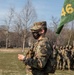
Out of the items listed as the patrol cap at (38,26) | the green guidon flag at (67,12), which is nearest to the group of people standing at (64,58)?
the green guidon flag at (67,12)

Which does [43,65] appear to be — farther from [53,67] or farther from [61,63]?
[61,63]

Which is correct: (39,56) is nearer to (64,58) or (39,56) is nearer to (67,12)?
(67,12)

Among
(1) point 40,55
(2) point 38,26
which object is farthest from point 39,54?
(2) point 38,26

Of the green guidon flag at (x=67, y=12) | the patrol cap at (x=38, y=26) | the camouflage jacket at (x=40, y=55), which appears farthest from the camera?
the green guidon flag at (x=67, y=12)

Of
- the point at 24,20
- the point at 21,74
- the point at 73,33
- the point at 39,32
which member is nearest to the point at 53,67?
the point at 39,32

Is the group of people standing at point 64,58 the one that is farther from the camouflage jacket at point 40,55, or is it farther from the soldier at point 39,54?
the camouflage jacket at point 40,55

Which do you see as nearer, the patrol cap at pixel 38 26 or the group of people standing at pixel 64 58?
the patrol cap at pixel 38 26

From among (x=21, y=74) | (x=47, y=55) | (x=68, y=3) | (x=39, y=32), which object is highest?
(x=68, y=3)

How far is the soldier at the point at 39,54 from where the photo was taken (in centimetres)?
462

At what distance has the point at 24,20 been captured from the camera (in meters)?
54.3

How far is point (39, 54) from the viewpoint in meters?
4.66

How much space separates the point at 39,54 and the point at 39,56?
0.04m

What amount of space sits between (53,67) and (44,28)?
0.61 m

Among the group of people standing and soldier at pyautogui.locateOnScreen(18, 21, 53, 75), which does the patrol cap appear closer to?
soldier at pyautogui.locateOnScreen(18, 21, 53, 75)
